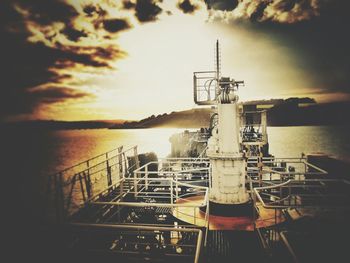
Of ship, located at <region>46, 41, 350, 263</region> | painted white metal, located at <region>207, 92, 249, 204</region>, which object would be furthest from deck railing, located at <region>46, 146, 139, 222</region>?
painted white metal, located at <region>207, 92, 249, 204</region>

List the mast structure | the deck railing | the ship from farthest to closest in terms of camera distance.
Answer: the mast structure → the deck railing → the ship

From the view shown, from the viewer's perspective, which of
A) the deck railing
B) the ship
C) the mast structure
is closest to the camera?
the ship

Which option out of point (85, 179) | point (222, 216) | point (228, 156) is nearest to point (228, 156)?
point (228, 156)

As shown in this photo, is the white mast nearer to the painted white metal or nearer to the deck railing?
the painted white metal

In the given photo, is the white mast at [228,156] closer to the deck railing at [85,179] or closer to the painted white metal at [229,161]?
the painted white metal at [229,161]

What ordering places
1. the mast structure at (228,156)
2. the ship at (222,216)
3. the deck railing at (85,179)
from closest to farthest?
1. the ship at (222,216)
2. the deck railing at (85,179)
3. the mast structure at (228,156)

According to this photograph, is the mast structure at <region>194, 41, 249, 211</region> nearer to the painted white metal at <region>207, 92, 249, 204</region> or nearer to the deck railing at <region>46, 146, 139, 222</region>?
the painted white metal at <region>207, 92, 249, 204</region>

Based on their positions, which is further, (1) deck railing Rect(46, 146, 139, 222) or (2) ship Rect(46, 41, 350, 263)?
(1) deck railing Rect(46, 146, 139, 222)

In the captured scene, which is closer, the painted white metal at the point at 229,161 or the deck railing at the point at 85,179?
the deck railing at the point at 85,179

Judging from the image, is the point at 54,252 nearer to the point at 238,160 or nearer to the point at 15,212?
the point at 238,160

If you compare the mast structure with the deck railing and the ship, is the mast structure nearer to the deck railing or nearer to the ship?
the ship

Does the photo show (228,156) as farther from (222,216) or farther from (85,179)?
(85,179)

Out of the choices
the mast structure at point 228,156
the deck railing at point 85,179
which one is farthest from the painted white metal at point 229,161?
the deck railing at point 85,179

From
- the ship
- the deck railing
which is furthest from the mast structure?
the deck railing
